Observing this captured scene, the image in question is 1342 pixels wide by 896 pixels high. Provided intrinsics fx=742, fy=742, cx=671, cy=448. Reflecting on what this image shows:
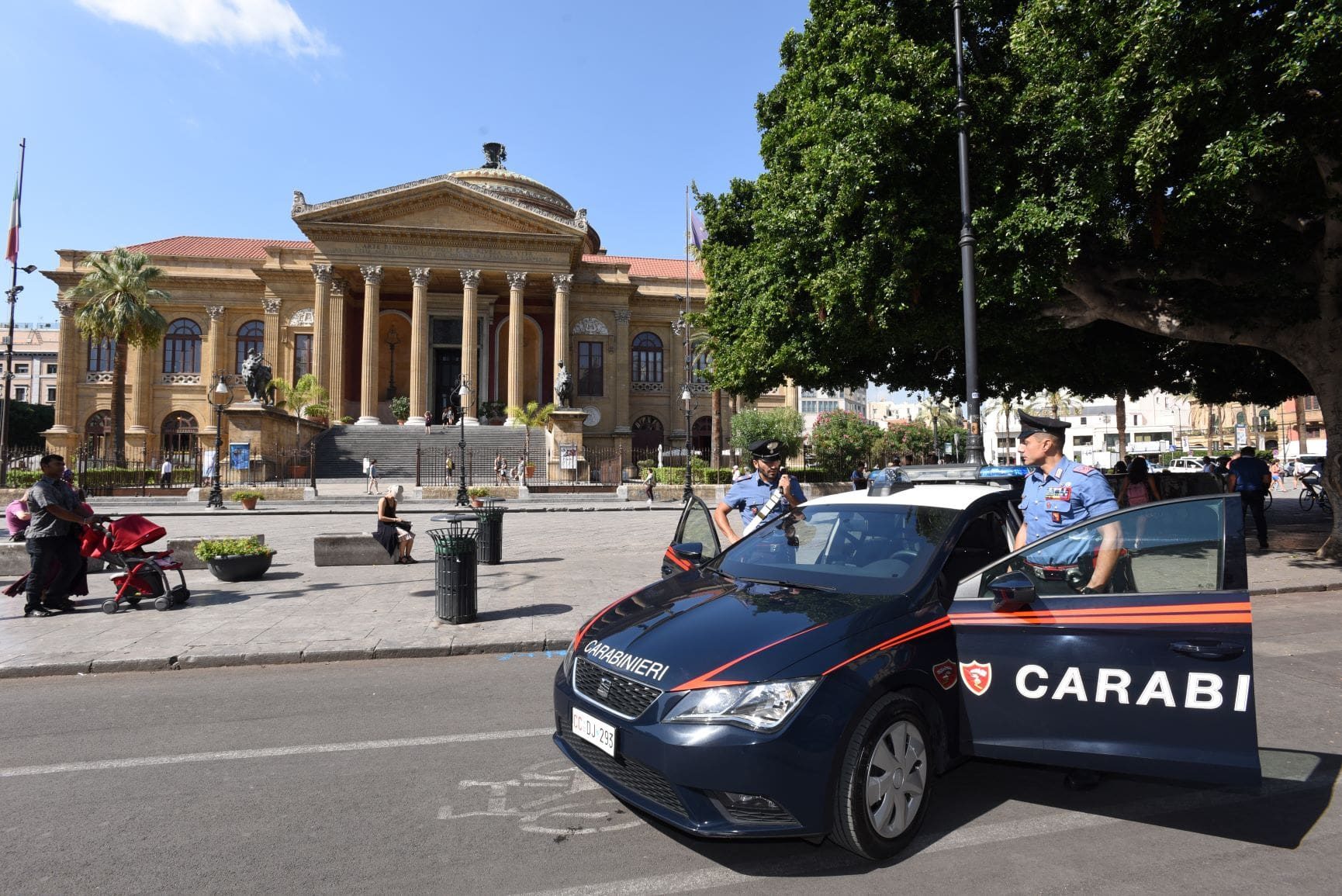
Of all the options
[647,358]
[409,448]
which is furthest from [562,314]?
[409,448]

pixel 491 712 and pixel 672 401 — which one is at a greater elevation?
pixel 672 401

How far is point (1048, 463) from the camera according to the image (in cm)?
469

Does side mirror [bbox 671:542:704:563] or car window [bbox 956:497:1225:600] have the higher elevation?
car window [bbox 956:497:1225:600]

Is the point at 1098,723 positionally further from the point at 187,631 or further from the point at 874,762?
the point at 187,631

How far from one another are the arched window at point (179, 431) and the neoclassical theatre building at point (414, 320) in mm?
129

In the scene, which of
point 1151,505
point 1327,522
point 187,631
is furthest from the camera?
point 1327,522

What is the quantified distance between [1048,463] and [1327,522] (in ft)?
62.5

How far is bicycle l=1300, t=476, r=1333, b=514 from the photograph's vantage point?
20.8 meters

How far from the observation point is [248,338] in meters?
47.1

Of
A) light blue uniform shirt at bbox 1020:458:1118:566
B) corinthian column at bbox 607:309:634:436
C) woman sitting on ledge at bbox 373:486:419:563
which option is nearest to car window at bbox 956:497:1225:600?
light blue uniform shirt at bbox 1020:458:1118:566

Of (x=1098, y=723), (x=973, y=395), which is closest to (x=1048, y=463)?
(x=1098, y=723)

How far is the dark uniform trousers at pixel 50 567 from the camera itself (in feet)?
26.4

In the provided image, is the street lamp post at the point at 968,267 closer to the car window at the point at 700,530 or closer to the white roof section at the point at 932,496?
the car window at the point at 700,530

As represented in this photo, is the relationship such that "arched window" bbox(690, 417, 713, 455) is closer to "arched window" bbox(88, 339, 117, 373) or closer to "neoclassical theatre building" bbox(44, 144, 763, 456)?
"neoclassical theatre building" bbox(44, 144, 763, 456)
